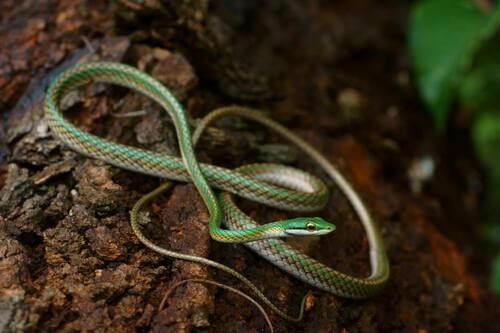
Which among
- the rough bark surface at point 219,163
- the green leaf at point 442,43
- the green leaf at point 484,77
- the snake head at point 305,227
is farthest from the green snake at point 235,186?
the green leaf at point 484,77

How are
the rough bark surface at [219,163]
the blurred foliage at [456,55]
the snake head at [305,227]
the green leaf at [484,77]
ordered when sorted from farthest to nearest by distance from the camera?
the green leaf at [484,77] < the blurred foliage at [456,55] < the snake head at [305,227] < the rough bark surface at [219,163]

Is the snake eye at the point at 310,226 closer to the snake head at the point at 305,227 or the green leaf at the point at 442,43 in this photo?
the snake head at the point at 305,227

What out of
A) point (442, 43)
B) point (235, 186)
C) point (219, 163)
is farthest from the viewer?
point (442, 43)

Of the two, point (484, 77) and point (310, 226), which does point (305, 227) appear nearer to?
point (310, 226)

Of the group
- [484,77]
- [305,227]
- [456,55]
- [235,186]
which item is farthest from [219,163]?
[484,77]

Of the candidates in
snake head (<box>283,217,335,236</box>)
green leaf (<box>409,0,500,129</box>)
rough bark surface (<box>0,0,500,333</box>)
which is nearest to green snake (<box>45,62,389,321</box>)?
snake head (<box>283,217,335,236</box>)

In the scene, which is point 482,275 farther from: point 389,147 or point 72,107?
point 72,107

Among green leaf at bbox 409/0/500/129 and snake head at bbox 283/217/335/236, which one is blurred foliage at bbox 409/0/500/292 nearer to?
green leaf at bbox 409/0/500/129
